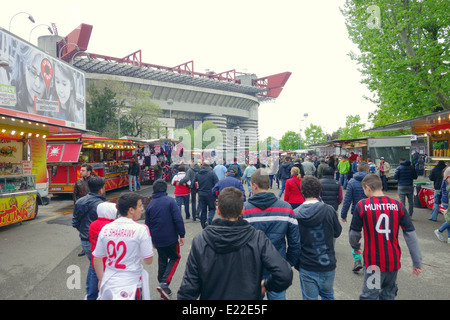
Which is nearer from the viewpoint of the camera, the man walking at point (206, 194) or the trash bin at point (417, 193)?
the man walking at point (206, 194)

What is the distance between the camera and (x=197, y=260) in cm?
216

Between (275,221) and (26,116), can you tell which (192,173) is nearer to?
(26,116)

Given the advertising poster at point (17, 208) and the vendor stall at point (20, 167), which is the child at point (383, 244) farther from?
the advertising poster at point (17, 208)

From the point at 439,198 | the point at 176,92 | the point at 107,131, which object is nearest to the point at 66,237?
the point at 439,198

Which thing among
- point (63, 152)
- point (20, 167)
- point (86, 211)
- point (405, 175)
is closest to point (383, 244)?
point (86, 211)

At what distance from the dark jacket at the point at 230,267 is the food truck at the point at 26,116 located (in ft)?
25.2

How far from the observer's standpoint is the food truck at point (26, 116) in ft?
29.1

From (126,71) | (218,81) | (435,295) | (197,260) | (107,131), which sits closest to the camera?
(197,260)

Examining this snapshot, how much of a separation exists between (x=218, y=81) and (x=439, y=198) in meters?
66.8

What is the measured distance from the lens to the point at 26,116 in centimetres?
916

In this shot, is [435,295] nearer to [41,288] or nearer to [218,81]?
[41,288]

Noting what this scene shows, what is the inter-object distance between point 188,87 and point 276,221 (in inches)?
2649

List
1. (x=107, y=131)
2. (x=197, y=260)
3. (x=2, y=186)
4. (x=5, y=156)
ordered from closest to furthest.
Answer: (x=197, y=260) < (x=2, y=186) < (x=5, y=156) < (x=107, y=131)

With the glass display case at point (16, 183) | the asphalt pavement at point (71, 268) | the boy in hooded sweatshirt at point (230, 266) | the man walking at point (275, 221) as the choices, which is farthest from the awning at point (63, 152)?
the boy in hooded sweatshirt at point (230, 266)
